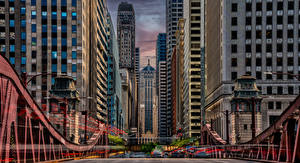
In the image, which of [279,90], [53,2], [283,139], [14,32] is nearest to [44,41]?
[14,32]

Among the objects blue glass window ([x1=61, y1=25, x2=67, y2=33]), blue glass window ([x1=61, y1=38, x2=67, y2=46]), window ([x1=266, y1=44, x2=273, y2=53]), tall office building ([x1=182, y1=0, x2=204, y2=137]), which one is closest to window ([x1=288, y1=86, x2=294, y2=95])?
window ([x1=266, y1=44, x2=273, y2=53])

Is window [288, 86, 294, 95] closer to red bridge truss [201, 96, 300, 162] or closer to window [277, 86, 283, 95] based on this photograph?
window [277, 86, 283, 95]

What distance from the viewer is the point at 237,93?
293ft

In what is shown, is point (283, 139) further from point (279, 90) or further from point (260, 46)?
point (260, 46)

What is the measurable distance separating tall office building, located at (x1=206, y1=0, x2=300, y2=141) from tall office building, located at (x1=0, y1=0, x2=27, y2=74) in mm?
47977

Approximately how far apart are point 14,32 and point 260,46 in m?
59.1

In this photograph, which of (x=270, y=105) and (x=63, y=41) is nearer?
(x=270, y=105)

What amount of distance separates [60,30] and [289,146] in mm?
81730

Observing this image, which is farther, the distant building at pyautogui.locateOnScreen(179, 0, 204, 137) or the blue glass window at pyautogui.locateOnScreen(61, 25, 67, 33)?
the distant building at pyautogui.locateOnScreen(179, 0, 204, 137)

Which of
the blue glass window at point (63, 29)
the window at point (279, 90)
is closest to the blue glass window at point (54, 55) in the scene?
the blue glass window at point (63, 29)

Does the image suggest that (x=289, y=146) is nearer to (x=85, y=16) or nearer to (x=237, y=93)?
(x=237, y=93)

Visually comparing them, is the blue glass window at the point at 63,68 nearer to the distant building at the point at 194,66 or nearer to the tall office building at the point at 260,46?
the tall office building at the point at 260,46

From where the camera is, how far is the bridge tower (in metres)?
86.4

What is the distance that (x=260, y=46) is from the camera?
104 meters
